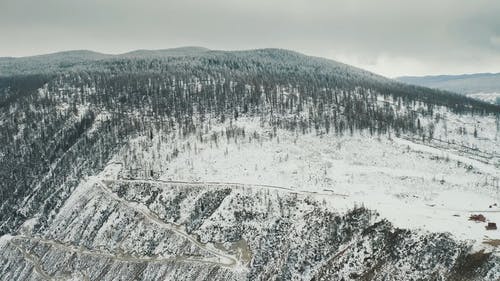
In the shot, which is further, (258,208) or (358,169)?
(358,169)

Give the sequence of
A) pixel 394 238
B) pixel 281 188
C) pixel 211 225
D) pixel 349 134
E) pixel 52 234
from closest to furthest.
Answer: pixel 394 238, pixel 211 225, pixel 281 188, pixel 52 234, pixel 349 134

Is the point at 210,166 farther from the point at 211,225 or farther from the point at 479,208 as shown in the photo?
the point at 479,208

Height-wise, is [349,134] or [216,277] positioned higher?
[349,134]

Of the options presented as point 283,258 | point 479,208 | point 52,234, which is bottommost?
point 52,234

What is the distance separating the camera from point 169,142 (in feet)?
616

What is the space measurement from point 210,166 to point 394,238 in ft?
271

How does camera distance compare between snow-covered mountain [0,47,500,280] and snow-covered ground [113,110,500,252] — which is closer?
snow-covered mountain [0,47,500,280]

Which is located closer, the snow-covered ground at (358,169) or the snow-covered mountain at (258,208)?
the snow-covered mountain at (258,208)

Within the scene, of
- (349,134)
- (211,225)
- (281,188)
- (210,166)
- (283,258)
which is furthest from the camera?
(349,134)

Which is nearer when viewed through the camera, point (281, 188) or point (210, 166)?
point (281, 188)

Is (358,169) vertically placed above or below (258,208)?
above

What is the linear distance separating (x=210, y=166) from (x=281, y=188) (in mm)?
35210

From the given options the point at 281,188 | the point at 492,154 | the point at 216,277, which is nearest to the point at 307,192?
the point at 281,188

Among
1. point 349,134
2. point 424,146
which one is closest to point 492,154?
point 424,146
